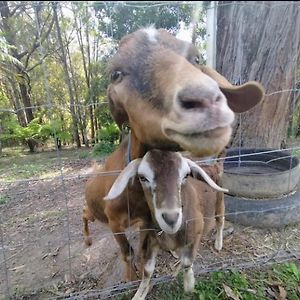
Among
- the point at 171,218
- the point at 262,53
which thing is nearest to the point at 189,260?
the point at 171,218

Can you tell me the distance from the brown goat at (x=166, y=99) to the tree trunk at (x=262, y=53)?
197cm

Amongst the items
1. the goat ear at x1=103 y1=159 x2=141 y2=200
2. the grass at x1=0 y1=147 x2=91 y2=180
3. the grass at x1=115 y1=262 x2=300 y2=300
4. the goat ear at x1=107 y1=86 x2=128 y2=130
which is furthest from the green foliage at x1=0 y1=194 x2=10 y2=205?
the goat ear at x1=107 y1=86 x2=128 y2=130

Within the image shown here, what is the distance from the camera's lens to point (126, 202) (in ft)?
8.18

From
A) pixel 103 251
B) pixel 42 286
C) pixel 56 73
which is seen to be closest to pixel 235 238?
pixel 103 251

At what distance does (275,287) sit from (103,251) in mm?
1619

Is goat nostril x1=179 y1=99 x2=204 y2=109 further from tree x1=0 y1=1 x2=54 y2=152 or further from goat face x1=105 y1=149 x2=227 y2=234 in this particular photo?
tree x1=0 y1=1 x2=54 y2=152

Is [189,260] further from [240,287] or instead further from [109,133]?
[109,133]

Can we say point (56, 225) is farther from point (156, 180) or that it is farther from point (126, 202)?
point (156, 180)

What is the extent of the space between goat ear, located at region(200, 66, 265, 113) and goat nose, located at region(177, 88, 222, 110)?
26.6 inches

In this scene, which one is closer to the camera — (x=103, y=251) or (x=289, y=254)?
(x=289, y=254)

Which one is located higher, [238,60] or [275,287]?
[238,60]

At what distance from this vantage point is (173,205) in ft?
6.80

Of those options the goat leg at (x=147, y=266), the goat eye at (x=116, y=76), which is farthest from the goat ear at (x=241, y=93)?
the goat leg at (x=147, y=266)

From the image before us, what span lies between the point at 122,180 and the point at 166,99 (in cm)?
88
